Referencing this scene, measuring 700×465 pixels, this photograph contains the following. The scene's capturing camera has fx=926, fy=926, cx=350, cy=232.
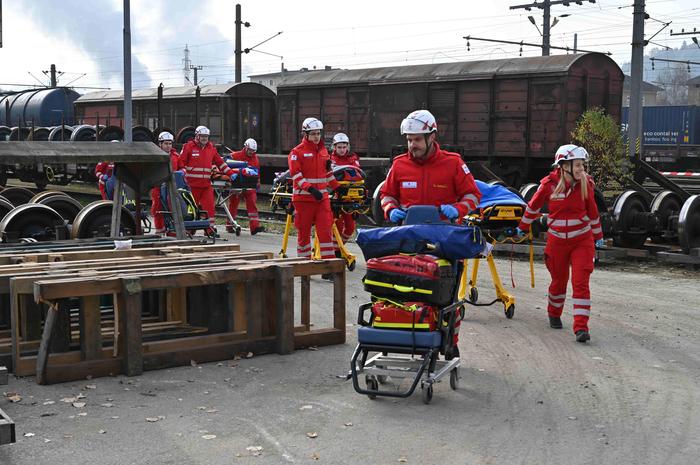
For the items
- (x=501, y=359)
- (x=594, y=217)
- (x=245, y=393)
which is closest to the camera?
(x=245, y=393)

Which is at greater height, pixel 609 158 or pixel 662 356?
pixel 609 158

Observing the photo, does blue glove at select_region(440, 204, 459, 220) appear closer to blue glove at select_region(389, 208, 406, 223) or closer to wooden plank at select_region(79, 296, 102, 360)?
blue glove at select_region(389, 208, 406, 223)

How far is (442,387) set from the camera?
7.01 metres

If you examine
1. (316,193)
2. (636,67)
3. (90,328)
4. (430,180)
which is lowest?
(90,328)

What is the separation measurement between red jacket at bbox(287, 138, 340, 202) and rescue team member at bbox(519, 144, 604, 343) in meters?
3.66

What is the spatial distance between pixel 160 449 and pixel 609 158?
17768mm

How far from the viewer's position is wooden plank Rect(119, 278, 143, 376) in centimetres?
698

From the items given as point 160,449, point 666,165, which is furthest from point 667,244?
point 666,165

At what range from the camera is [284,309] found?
786 cm

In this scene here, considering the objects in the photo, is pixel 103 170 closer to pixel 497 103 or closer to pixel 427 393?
pixel 497 103

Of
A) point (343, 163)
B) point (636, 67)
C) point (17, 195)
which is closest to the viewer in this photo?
point (343, 163)

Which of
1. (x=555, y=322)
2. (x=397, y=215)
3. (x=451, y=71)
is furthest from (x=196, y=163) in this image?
(x=451, y=71)

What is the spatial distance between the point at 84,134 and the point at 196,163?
655 inches

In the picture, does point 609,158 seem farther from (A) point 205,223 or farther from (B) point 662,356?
(B) point 662,356
